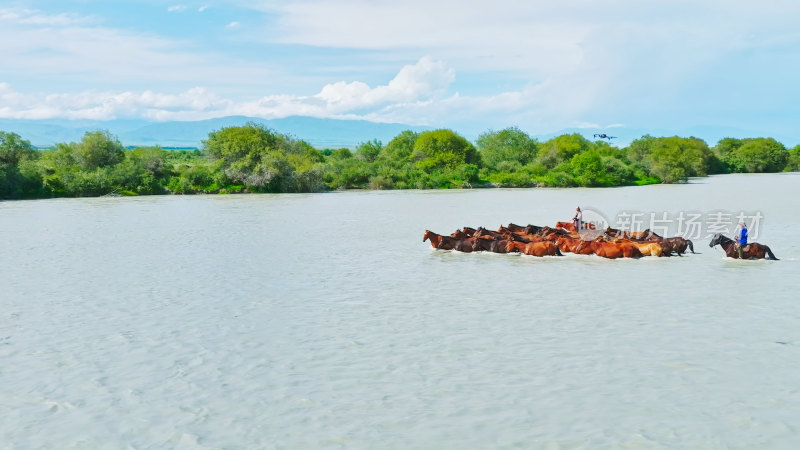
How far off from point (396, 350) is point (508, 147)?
257 ft

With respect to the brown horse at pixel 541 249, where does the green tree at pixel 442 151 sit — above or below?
above

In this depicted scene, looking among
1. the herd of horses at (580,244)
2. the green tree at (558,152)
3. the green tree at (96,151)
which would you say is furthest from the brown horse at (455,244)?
the green tree at (558,152)

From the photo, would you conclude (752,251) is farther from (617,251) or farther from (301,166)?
(301,166)

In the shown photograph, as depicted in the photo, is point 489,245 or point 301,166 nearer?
point 489,245

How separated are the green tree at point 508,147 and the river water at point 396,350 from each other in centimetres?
6356

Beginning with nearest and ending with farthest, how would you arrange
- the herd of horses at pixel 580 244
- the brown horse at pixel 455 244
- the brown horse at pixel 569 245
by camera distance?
the herd of horses at pixel 580 244 < the brown horse at pixel 569 245 < the brown horse at pixel 455 244

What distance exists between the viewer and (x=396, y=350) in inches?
397

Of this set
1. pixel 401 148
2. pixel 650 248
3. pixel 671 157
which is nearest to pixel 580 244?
pixel 650 248

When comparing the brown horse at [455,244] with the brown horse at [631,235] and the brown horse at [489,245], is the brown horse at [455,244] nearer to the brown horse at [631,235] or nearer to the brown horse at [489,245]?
the brown horse at [489,245]

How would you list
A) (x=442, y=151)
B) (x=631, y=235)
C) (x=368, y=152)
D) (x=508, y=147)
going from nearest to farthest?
(x=631, y=235)
(x=442, y=151)
(x=368, y=152)
(x=508, y=147)

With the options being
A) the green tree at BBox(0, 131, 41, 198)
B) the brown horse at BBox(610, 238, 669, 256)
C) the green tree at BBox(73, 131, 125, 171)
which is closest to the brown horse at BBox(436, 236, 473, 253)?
the brown horse at BBox(610, 238, 669, 256)

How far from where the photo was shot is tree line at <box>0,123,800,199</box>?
51750 millimetres

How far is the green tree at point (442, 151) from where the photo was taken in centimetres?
7138

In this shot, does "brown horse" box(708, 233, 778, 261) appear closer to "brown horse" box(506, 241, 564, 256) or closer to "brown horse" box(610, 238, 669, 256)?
"brown horse" box(610, 238, 669, 256)
